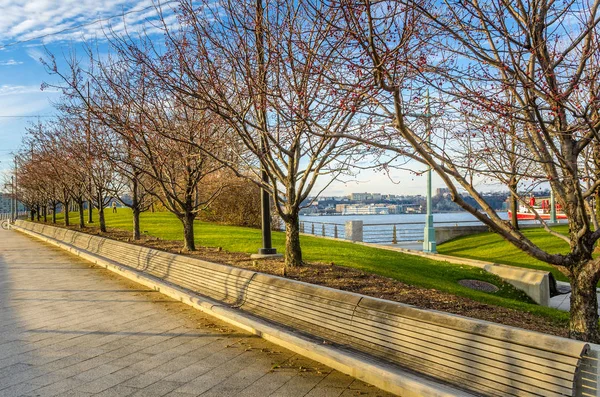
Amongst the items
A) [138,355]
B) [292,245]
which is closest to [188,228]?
[292,245]

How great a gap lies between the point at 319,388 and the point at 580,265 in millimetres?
3085

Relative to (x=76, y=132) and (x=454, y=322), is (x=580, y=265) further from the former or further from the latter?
(x=76, y=132)

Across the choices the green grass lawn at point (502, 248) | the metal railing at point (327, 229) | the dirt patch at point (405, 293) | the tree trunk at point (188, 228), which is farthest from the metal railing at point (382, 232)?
the dirt patch at point (405, 293)

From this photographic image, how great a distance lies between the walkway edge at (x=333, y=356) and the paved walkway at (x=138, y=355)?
103 millimetres

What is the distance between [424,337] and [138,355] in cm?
348

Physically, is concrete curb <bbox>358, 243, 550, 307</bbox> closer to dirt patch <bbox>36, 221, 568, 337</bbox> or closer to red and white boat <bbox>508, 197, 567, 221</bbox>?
red and white boat <bbox>508, 197, 567, 221</bbox>

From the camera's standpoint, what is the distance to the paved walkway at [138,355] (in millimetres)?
4961

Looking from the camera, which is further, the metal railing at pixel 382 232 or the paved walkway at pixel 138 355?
the metal railing at pixel 382 232

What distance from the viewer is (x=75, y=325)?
7641 mm

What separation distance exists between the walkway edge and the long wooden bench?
22cm

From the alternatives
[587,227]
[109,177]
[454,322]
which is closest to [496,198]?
[587,227]

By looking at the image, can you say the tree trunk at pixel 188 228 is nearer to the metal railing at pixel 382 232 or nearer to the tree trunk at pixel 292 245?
the tree trunk at pixel 292 245

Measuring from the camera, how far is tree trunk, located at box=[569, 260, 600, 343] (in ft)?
17.1

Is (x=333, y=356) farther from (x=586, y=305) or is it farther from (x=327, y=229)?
(x=327, y=229)
